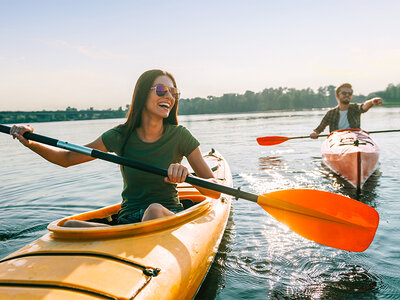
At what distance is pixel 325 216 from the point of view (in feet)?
10.2

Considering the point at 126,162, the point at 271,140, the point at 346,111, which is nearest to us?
the point at 126,162

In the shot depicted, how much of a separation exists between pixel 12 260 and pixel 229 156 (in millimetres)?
9577

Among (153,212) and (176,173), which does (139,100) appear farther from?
(153,212)

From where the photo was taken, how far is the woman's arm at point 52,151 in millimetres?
2814

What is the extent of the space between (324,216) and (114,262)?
6.66 ft

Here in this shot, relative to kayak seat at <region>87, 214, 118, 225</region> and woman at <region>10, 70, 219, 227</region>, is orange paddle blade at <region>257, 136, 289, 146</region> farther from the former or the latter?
kayak seat at <region>87, 214, 118, 225</region>

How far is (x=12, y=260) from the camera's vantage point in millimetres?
2154

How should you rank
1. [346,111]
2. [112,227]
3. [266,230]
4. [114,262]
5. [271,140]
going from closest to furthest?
[114,262], [112,227], [266,230], [346,111], [271,140]

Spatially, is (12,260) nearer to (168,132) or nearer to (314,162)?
(168,132)

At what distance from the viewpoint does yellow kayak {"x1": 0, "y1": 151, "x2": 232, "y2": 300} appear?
1782 millimetres

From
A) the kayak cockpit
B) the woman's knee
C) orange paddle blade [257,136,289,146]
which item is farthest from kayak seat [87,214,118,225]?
orange paddle blade [257,136,289,146]

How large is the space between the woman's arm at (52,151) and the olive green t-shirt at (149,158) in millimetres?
196

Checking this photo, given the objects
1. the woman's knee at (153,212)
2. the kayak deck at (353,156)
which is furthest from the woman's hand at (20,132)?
the kayak deck at (353,156)

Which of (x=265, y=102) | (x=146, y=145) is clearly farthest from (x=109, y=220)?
(x=265, y=102)
